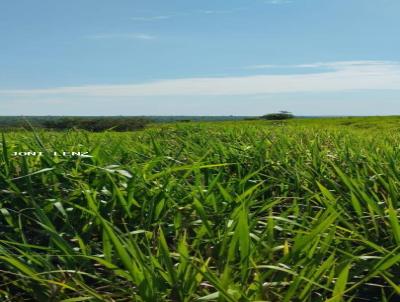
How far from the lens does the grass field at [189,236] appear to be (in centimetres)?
120

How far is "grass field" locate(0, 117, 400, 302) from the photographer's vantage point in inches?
47.3

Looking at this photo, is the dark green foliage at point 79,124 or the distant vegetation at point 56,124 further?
the dark green foliage at point 79,124

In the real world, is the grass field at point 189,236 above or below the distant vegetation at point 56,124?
below

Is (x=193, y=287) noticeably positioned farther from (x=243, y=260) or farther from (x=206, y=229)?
(x=206, y=229)

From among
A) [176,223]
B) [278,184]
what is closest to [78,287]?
[176,223]

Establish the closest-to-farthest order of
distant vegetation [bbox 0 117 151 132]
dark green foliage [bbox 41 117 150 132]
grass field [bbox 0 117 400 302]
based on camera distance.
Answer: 1. grass field [bbox 0 117 400 302]
2. distant vegetation [bbox 0 117 151 132]
3. dark green foliage [bbox 41 117 150 132]

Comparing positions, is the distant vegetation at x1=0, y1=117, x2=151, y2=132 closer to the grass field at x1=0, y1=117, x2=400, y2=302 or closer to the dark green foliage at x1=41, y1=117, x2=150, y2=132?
the dark green foliage at x1=41, y1=117, x2=150, y2=132

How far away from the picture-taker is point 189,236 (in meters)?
1.68

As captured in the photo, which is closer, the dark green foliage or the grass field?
the grass field

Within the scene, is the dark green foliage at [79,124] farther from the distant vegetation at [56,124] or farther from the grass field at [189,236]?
the grass field at [189,236]

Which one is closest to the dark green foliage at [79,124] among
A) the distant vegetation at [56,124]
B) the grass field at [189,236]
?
the distant vegetation at [56,124]

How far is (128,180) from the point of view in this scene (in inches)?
76.7

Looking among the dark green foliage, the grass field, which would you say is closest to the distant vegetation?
the dark green foliage

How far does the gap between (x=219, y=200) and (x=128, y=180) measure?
379 millimetres
